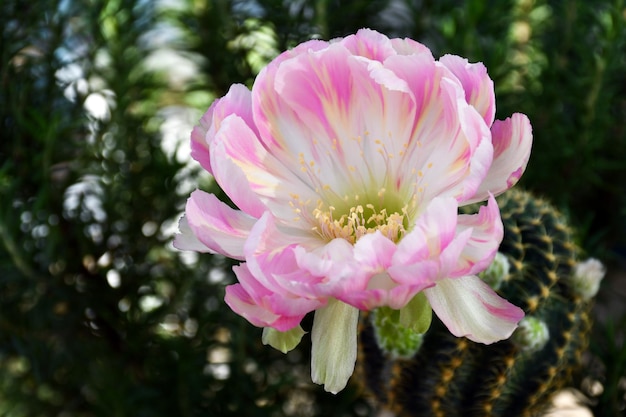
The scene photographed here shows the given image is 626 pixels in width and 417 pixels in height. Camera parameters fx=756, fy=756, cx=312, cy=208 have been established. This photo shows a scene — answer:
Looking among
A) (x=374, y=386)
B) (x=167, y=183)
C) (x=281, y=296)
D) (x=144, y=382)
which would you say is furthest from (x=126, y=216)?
(x=281, y=296)

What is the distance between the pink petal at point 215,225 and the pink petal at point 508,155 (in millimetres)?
118

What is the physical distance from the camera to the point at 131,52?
0.76 m

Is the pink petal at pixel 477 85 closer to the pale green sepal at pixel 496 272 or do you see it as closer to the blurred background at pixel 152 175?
the pale green sepal at pixel 496 272

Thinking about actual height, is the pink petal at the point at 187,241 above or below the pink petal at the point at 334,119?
below

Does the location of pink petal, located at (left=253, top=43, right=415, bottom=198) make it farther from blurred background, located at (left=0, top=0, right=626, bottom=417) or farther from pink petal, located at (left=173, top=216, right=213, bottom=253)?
blurred background, located at (left=0, top=0, right=626, bottom=417)

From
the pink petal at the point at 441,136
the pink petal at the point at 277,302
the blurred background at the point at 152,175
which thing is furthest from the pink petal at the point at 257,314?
the blurred background at the point at 152,175

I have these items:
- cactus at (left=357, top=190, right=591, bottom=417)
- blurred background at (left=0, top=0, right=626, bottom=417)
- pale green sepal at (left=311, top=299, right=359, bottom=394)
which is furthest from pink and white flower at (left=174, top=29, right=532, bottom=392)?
blurred background at (left=0, top=0, right=626, bottom=417)

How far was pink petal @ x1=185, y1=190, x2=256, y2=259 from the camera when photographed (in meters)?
0.36

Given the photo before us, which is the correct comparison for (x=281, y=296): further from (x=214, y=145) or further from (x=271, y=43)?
(x=271, y=43)

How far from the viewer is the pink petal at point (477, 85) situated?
14.7 inches

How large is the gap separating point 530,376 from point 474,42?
1.06 feet

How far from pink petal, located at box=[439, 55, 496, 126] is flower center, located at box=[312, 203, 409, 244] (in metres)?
0.07

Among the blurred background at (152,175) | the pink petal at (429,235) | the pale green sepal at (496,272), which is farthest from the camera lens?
the blurred background at (152,175)

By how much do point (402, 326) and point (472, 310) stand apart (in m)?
0.09
